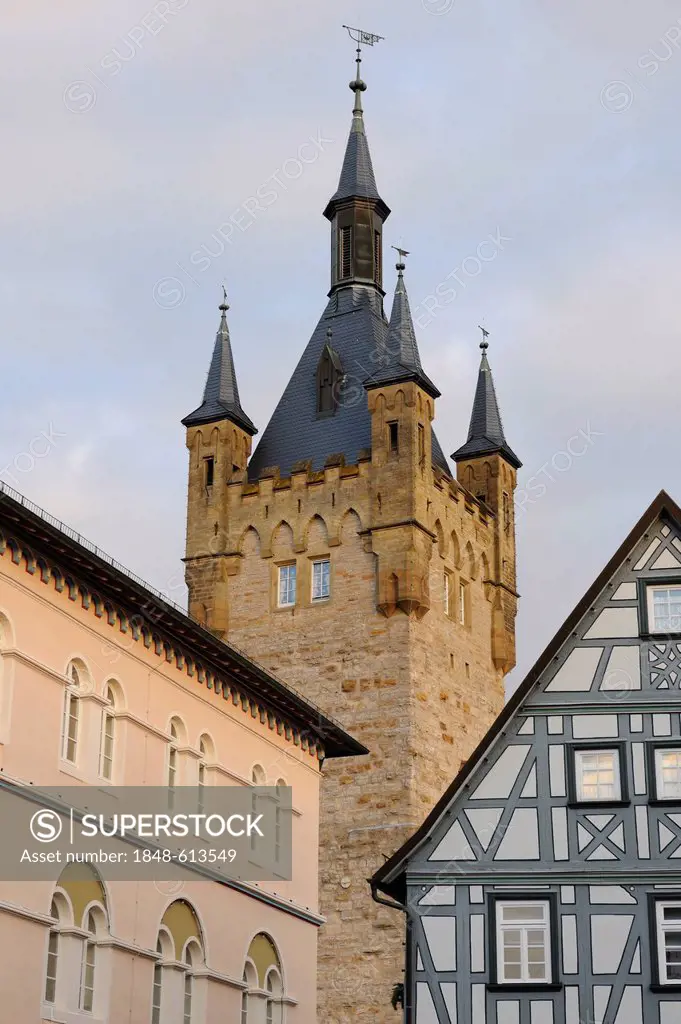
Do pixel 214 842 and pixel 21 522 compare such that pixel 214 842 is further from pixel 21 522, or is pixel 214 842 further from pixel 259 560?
pixel 259 560

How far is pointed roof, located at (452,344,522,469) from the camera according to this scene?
2510 inches

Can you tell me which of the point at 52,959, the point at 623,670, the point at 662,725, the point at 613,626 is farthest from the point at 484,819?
the point at 52,959

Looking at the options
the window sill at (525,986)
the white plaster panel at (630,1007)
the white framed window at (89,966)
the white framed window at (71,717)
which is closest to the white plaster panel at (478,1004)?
the window sill at (525,986)

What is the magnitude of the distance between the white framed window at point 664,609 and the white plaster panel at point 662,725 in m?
1.48

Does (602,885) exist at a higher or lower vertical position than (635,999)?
higher

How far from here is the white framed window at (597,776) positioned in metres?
30.2

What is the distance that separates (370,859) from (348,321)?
20147 millimetres

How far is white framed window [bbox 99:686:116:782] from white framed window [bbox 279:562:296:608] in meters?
26.5

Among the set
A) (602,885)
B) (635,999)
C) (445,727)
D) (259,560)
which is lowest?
(635,999)

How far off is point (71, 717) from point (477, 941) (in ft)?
24.3

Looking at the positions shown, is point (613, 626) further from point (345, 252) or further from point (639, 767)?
point (345, 252)

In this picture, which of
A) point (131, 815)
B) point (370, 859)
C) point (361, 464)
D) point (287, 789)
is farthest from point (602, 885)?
point (361, 464)

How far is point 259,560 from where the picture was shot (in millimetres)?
58906

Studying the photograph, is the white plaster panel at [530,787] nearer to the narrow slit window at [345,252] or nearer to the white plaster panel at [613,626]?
the white plaster panel at [613,626]
